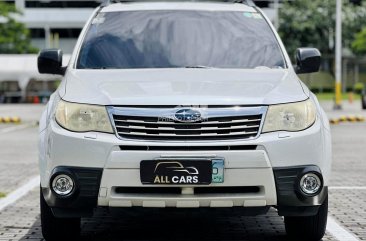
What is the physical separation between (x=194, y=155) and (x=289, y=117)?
2.25 feet

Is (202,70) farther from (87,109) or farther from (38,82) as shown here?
(38,82)

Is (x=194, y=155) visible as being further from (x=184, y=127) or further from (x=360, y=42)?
(x=360, y=42)

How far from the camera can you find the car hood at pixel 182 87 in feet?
17.2

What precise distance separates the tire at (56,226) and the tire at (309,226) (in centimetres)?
154

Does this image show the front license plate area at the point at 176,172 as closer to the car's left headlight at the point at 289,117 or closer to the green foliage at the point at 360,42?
the car's left headlight at the point at 289,117

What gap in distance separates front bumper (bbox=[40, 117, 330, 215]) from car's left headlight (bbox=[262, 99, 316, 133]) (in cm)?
5

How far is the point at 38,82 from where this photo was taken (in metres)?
56.9

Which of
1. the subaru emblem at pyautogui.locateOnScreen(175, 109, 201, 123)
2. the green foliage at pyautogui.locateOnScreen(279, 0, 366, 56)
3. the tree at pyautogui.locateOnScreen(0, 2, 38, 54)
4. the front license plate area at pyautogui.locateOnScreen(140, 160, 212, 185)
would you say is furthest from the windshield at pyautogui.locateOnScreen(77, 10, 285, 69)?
the tree at pyautogui.locateOnScreen(0, 2, 38, 54)

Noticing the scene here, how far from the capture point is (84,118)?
17.3 ft

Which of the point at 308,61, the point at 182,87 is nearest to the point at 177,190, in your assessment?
the point at 182,87

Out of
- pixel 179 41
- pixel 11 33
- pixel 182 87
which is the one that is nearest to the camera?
pixel 182 87

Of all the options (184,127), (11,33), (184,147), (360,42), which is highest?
(184,127)

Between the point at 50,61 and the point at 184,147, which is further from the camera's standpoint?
the point at 50,61

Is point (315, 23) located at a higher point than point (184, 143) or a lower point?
lower
